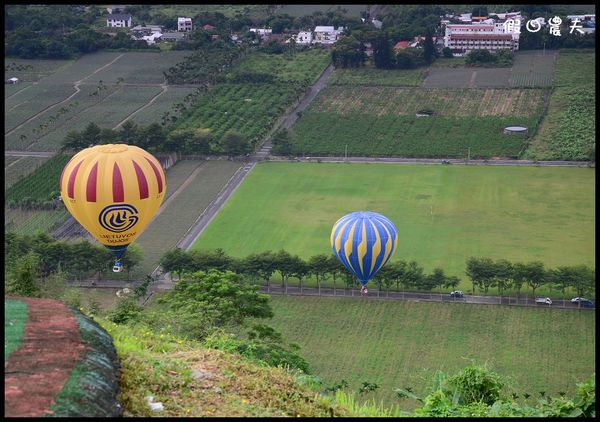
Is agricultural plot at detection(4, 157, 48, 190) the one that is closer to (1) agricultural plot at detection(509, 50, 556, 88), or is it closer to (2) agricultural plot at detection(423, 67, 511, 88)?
(2) agricultural plot at detection(423, 67, 511, 88)

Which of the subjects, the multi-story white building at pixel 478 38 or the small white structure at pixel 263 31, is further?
the small white structure at pixel 263 31

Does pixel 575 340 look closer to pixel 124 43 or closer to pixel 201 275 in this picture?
pixel 201 275

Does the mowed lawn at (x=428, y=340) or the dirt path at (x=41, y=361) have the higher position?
the dirt path at (x=41, y=361)

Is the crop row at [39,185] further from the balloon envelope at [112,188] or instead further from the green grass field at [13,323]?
the green grass field at [13,323]

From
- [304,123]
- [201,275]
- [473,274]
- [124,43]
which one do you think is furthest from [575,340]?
[124,43]

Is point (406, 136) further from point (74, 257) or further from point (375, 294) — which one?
point (74, 257)

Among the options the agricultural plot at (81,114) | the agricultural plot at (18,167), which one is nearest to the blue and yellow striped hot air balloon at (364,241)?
the agricultural plot at (18,167)

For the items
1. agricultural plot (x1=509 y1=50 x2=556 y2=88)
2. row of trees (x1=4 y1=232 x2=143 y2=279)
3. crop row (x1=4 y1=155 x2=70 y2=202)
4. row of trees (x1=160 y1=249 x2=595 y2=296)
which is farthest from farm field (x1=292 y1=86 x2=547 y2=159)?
row of trees (x1=4 y1=232 x2=143 y2=279)
